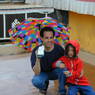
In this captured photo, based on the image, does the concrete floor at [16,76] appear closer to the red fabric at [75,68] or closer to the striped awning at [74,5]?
the red fabric at [75,68]

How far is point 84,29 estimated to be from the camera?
7.95m

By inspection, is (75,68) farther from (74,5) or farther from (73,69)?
(74,5)

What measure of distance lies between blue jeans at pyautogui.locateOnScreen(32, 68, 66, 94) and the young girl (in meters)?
0.08

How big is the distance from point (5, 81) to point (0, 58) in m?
1.99

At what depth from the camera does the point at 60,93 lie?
13.3 feet

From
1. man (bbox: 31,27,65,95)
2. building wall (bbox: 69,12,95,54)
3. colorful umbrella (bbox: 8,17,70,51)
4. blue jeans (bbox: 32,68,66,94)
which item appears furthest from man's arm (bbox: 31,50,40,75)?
building wall (bbox: 69,12,95,54)

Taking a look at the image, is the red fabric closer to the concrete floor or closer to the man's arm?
the man's arm

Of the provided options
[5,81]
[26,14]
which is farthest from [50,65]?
[26,14]

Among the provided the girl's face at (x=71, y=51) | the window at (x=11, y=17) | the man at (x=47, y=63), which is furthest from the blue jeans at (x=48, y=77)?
the window at (x=11, y=17)

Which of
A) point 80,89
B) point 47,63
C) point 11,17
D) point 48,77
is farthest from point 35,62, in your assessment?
point 11,17

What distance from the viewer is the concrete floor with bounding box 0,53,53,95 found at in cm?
488

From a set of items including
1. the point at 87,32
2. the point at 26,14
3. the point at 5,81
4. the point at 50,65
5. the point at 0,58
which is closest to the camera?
the point at 50,65

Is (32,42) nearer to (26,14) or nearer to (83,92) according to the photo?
(83,92)

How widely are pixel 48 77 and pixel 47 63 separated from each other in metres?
0.24
